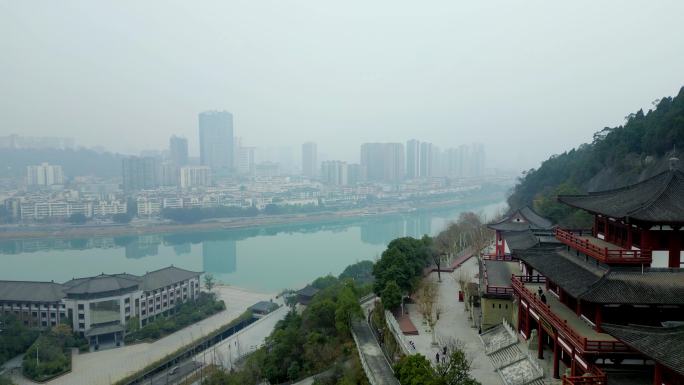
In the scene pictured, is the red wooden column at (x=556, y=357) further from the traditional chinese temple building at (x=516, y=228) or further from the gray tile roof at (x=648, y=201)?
the traditional chinese temple building at (x=516, y=228)

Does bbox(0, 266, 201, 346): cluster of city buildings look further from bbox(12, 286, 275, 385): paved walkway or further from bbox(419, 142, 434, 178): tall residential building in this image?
bbox(419, 142, 434, 178): tall residential building

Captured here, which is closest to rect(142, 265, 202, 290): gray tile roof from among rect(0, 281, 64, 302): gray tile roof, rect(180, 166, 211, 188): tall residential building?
rect(0, 281, 64, 302): gray tile roof

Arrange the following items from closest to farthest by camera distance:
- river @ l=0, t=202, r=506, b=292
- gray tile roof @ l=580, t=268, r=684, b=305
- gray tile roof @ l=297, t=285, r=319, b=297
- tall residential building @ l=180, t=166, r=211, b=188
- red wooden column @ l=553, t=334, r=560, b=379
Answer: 1. gray tile roof @ l=580, t=268, r=684, b=305
2. red wooden column @ l=553, t=334, r=560, b=379
3. gray tile roof @ l=297, t=285, r=319, b=297
4. river @ l=0, t=202, r=506, b=292
5. tall residential building @ l=180, t=166, r=211, b=188

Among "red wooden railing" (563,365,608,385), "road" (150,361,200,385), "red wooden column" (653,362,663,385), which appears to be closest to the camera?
"red wooden column" (653,362,663,385)

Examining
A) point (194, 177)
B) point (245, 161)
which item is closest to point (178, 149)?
point (245, 161)

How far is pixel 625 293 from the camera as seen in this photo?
633cm

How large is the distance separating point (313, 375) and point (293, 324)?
10.7 feet

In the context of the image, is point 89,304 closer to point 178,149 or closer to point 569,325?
point 569,325

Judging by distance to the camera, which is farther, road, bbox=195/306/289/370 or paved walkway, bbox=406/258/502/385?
road, bbox=195/306/289/370

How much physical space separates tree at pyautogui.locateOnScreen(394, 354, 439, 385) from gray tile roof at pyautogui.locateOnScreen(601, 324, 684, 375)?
222 centimetres

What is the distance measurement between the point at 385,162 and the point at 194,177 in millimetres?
32638

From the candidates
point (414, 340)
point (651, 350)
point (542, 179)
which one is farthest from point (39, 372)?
point (542, 179)

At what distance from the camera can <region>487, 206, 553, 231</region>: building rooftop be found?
47.7 feet

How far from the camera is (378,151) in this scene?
90500 millimetres
